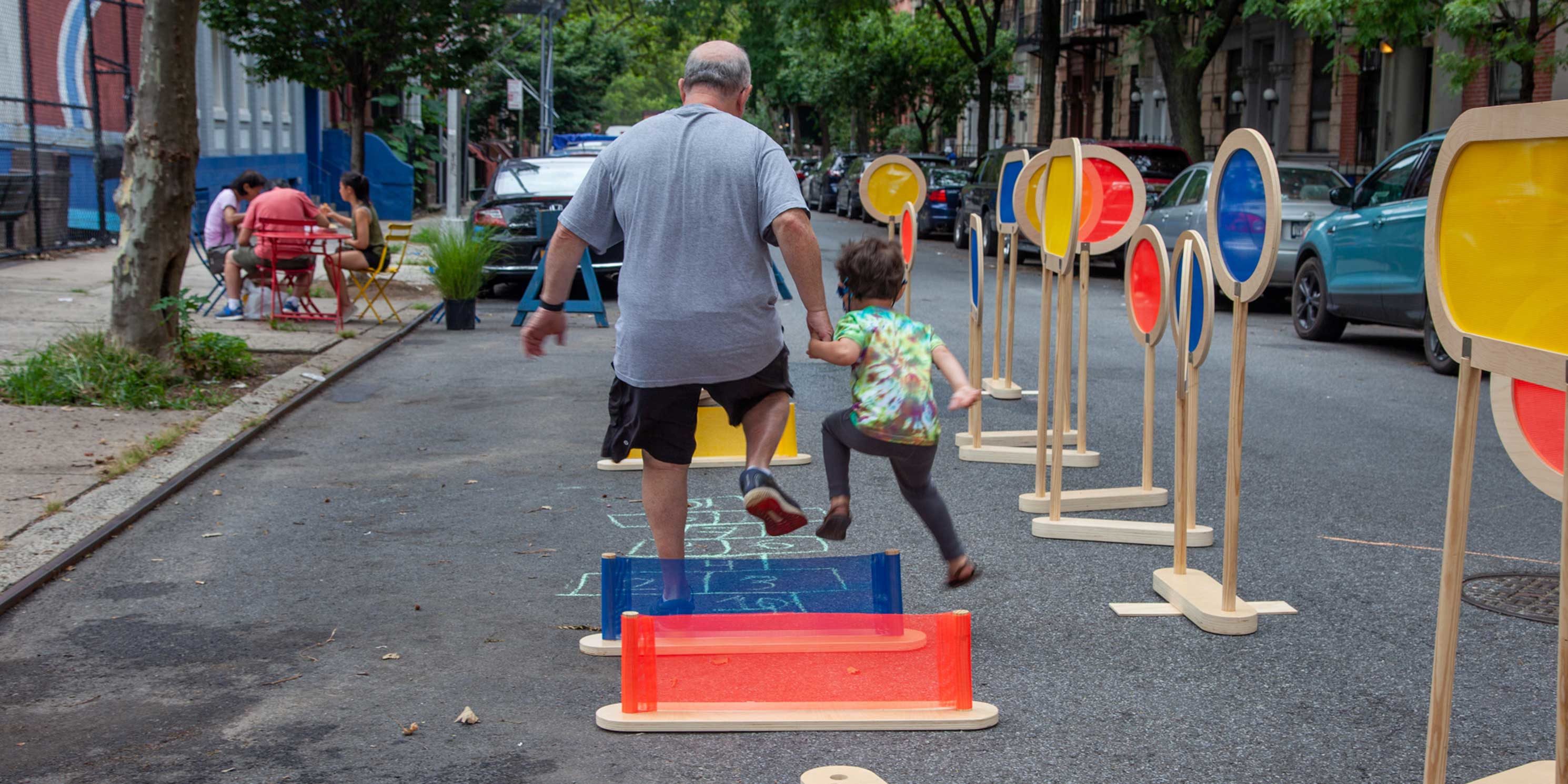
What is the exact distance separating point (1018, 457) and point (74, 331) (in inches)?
300

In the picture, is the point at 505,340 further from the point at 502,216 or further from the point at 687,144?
the point at 687,144

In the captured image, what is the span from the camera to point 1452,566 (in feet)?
10.1

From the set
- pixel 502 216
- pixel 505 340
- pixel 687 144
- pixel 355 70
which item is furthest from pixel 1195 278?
pixel 355 70

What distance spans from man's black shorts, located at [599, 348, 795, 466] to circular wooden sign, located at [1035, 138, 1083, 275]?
1.95 meters

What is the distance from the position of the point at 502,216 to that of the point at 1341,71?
705 inches

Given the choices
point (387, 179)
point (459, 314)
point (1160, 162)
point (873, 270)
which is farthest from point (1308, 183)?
point (387, 179)

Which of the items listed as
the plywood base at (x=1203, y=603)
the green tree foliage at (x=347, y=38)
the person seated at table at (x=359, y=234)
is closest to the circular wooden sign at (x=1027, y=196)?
the plywood base at (x=1203, y=603)

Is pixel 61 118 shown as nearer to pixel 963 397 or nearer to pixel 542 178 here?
pixel 542 178

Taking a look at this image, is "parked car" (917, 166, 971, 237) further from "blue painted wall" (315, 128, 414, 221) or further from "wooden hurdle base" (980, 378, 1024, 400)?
"wooden hurdle base" (980, 378, 1024, 400)

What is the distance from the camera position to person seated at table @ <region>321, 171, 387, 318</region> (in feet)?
44.1

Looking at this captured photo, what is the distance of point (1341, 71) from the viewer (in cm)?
2723

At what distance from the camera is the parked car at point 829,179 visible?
4038 cm

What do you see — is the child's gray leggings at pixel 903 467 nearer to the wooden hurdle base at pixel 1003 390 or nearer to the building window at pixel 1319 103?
the wooden hurdle base at pixel 1003 390

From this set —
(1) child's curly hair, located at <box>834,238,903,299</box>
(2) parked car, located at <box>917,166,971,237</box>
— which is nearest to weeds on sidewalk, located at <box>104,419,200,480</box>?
(1) child's curly hair, located at <box>834,238,903,299</box>
